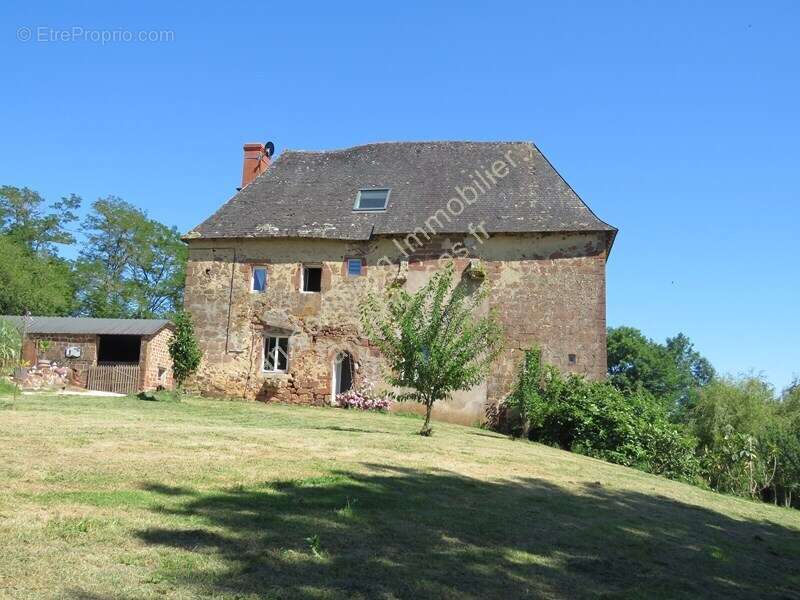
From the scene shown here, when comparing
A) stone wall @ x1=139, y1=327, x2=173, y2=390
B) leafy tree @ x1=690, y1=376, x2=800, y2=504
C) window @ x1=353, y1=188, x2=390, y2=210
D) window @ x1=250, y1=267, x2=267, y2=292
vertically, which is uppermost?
window @ x1=353, y1=188, x2=390, y2=210

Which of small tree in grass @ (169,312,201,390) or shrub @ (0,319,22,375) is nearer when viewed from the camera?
shrub @ (0,319,22,375)

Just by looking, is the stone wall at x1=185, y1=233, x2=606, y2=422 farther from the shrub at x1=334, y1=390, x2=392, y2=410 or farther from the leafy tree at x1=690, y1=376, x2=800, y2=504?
the leafy tree at x1=690, y1=376, x2=800, y2=504

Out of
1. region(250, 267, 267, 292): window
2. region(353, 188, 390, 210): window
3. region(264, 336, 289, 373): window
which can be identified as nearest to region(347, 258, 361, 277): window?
region(353, 188, 390, 210): window

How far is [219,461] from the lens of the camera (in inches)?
321

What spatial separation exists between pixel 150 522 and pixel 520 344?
52.4 ft

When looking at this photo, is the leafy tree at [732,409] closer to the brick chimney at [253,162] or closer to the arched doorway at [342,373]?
the arched doorway at [342,373]

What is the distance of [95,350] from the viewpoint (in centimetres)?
2605

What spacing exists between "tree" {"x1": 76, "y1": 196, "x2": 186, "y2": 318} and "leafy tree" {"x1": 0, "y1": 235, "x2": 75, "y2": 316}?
145cm

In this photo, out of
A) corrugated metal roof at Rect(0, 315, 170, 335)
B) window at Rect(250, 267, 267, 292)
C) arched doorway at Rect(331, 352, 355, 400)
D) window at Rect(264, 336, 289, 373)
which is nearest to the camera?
arched doorway at Rect(331, 352, 355, 400)

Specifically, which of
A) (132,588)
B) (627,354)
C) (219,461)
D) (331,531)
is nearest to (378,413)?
(219,461)

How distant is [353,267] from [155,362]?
989 centimetres

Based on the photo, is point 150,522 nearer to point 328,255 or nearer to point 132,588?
point 132,588

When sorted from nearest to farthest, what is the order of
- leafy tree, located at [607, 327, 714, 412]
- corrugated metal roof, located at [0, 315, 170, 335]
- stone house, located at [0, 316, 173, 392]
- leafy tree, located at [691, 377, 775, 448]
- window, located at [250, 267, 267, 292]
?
1. window, located at [250, 267, 267, 292]
2. stone house, located at [0, 316, 173, 392]
3. corrugated metal roof, located at [0, 315, 170, 335]
4. leafy tree, located at [691, 377, 775, 448]
5. leafy tree, located at [607, 327, 714, 412]

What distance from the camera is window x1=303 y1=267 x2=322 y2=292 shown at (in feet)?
71.2
